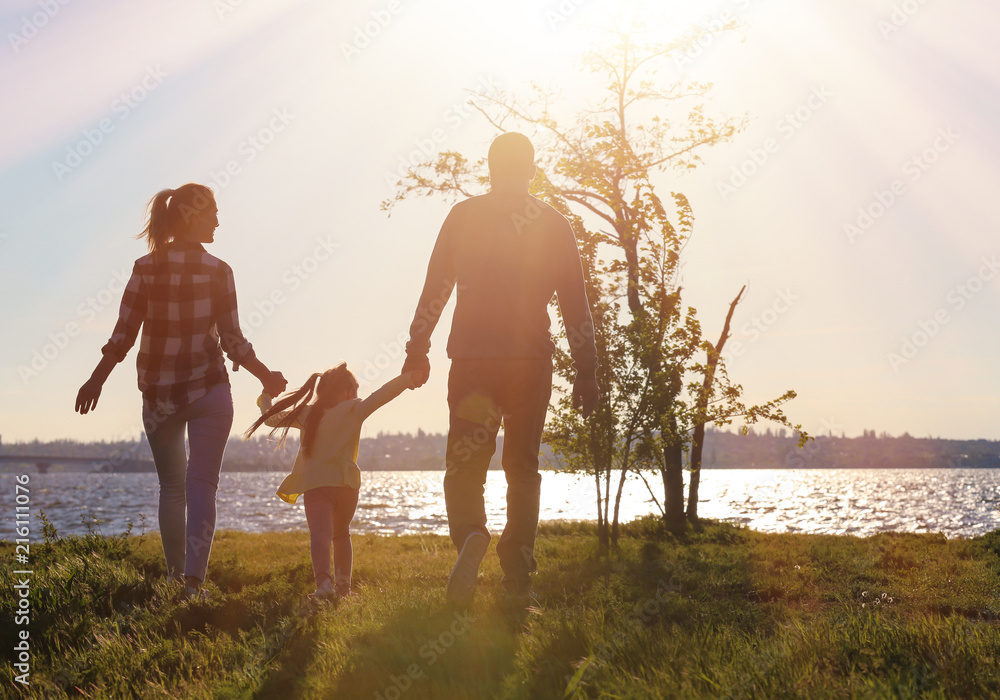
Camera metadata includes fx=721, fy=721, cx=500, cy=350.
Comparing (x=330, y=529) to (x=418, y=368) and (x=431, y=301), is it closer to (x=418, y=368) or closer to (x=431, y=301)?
(x=418, y=368)

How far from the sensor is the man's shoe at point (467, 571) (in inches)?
150

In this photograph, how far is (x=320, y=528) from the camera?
5.14m

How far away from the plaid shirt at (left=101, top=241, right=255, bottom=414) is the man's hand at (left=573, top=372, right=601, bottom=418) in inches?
96.2

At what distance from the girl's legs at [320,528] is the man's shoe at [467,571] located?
1.47 meters

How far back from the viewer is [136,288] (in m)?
4.89

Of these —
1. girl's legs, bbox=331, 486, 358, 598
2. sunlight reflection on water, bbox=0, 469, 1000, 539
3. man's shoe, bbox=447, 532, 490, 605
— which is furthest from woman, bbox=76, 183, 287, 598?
sunlight reflection on water, bbox=0, 469, 1000, 539

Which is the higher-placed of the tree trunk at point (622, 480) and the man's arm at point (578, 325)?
the man's arm at point (578, 325)

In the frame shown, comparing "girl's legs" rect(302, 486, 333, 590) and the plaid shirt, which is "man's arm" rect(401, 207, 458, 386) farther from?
the plaid shirt

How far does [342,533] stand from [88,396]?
6.44ft

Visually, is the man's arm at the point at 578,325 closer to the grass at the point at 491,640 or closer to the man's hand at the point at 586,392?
the man's hand at the point at 586,392

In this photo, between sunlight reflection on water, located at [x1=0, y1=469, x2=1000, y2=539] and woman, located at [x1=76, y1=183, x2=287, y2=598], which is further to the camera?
sunlight reflection on water, located at [x1=0, y1=469, x2=1000, y2=539]

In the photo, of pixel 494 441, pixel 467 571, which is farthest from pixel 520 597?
pixel 494 441

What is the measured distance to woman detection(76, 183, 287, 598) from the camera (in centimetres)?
478

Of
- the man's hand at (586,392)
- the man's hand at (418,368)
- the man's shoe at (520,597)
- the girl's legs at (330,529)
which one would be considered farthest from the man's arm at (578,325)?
the girl's legs at (330,529)
